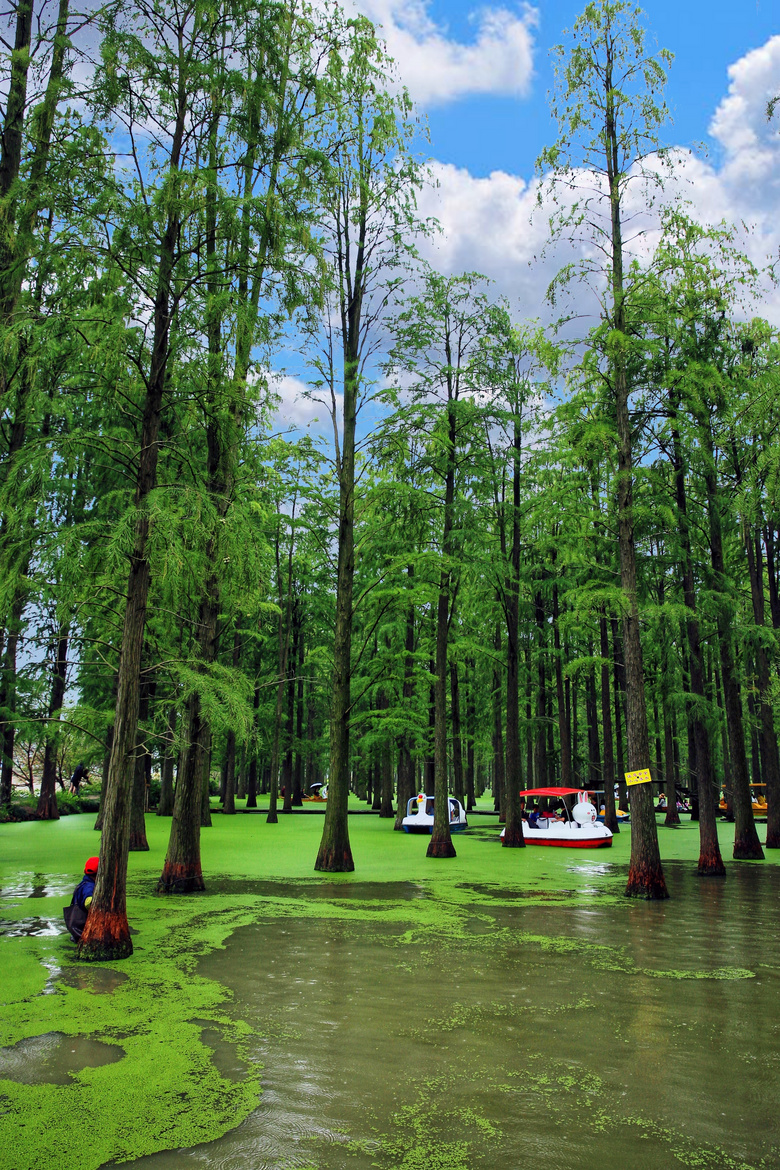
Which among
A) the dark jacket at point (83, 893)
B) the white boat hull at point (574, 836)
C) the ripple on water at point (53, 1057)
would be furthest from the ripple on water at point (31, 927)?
the white boat hull at point (574, 836)

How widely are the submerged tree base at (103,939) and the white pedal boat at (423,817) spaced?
750 inches

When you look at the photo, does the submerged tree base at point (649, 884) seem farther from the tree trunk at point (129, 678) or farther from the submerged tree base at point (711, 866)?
the tree trunk at point (129, 678)

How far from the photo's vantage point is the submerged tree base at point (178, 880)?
11.4 metres

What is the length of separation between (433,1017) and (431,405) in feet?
47.1

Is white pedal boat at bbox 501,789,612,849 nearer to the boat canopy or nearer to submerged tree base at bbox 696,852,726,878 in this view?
the boat canopy

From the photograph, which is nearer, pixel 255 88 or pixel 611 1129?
pixel 611 1129

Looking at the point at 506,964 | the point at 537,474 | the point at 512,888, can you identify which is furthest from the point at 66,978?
the point at 537,474

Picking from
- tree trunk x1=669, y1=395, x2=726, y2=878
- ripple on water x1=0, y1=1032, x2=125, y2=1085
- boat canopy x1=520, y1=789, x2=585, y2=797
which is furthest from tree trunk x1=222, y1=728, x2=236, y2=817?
ripple on water x1=0, y1=1032, x2=125, y2=1085

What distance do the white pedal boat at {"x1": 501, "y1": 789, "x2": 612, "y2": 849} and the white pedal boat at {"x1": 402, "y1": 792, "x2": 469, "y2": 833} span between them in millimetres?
4082

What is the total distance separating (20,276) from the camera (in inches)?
330

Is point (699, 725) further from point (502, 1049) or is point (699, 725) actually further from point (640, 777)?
point (502, 1049)

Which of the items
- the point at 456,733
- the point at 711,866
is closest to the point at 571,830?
the point at 711,866

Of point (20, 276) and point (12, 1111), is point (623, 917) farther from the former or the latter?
point (20, 276)

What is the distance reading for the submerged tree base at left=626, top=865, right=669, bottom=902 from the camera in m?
11.6
